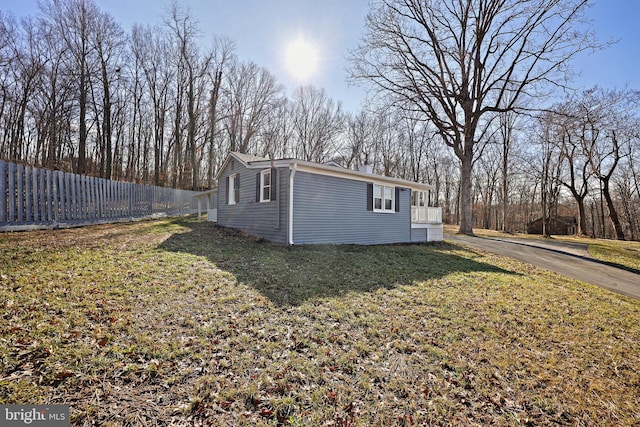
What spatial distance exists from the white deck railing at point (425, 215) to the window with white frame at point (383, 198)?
205 centimetres

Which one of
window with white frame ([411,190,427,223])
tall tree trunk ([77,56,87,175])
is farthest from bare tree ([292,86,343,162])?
tall tree trunk ([77,56,87,175])

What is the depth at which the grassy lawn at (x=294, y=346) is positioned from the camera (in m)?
2.56

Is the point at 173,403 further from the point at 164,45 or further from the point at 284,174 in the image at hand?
the point at 164,45

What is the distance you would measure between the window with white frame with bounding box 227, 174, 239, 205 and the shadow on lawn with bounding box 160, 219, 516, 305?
260 centimetres

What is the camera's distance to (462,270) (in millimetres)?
8523

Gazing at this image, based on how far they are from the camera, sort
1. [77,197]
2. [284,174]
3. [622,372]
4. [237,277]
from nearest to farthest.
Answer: [622,372] < [237,277] < [284,174] < [77,197]

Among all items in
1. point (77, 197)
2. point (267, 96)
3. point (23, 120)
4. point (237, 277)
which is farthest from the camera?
point (267, 96)

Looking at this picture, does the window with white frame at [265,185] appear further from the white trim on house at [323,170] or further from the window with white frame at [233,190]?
the window with white frame at [233,190]

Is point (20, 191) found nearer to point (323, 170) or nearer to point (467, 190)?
point (323, 170)

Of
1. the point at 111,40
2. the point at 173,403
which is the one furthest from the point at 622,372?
the point at 111,40

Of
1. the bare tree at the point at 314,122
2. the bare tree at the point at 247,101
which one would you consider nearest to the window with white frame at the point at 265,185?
the bare tree at the point at 247,101

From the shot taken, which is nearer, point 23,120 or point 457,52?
point 457,52

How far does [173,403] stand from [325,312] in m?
2.57

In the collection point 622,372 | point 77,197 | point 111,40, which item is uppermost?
point 111,40
